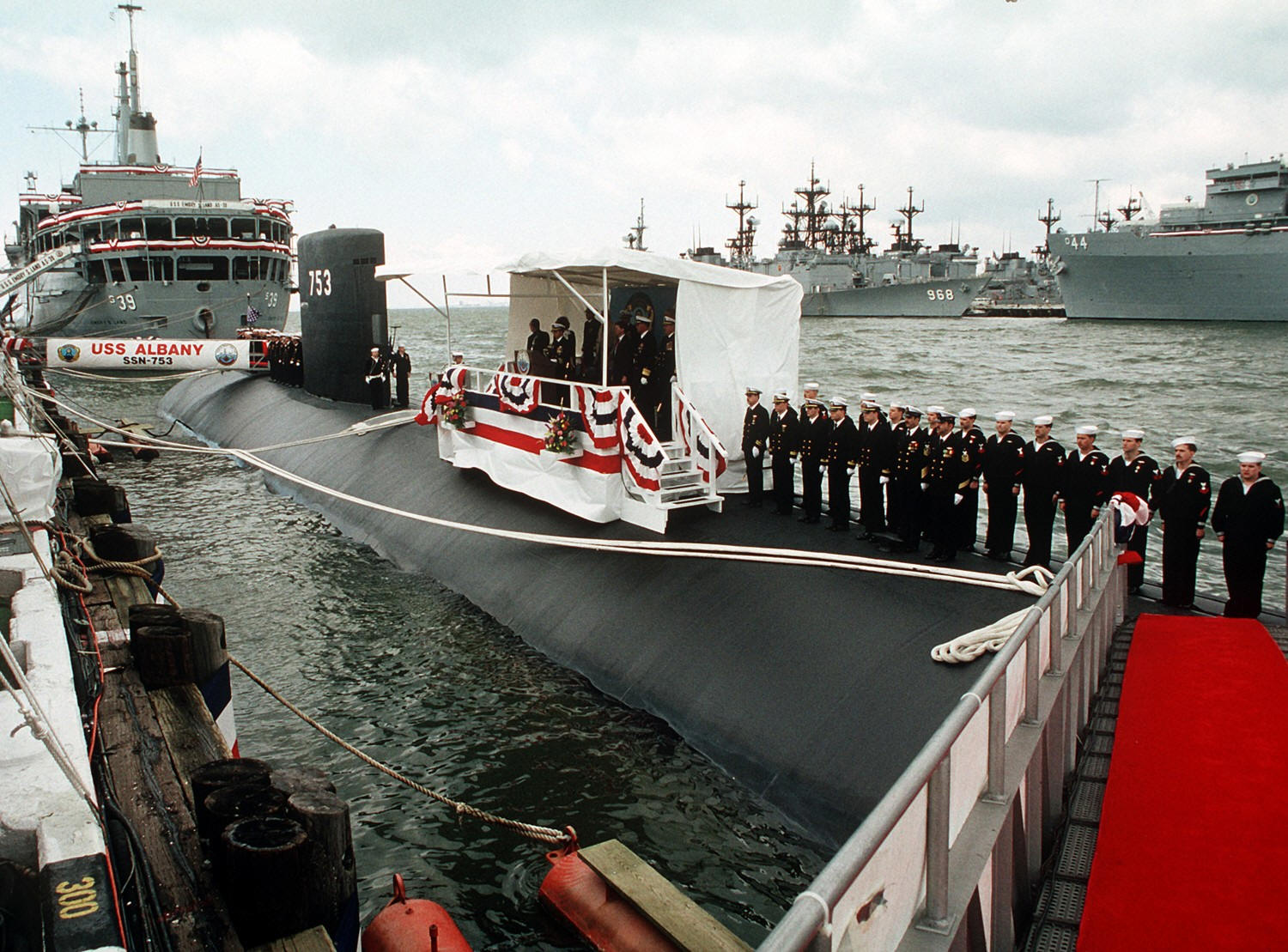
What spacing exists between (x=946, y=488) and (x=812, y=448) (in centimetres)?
188

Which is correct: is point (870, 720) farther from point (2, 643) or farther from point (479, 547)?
point (479, 547)

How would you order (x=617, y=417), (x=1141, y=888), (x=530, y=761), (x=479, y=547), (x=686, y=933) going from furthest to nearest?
(x=479, y=547) < (x=617, y=417) < (x=530, y=761) < (x=686, y=933) < (x=1141, y=888)

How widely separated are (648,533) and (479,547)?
8.73ft

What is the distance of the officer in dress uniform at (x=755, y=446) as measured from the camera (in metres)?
11.0

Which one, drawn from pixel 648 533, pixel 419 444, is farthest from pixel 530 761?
pixel 419 444

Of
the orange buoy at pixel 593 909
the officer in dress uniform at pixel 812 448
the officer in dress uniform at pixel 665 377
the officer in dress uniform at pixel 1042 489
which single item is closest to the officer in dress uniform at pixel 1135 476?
the officer in dress uniform at pixel 1042 489

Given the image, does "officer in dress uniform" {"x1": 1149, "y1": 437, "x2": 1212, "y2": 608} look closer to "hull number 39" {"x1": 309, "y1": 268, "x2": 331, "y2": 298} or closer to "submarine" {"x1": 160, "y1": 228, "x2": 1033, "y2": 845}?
"submarine" {"x1": 160, "y1": 228, "x2": 1033, "y2": 845}

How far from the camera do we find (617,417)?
393 inches

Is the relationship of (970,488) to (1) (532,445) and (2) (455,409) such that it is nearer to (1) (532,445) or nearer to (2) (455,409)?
(1) (532,445)

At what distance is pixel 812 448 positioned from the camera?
10.7 m

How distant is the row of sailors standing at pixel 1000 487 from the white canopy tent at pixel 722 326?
1.84ft

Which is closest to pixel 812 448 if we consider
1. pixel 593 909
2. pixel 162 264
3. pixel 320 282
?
pixel 593 909

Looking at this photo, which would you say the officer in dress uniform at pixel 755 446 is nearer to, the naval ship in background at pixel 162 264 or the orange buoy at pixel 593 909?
the orange buoy at pixel 593 909

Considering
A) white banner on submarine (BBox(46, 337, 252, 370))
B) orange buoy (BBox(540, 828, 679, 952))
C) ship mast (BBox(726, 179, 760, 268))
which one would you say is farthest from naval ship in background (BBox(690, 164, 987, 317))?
orange buoy (BBox(540, 828, 679, 952))
